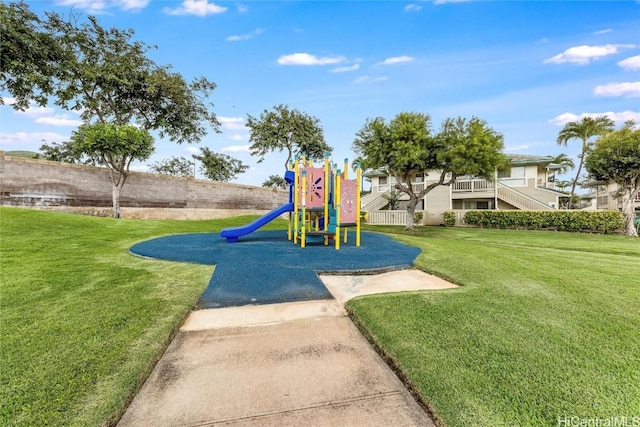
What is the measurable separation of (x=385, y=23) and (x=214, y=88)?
1502 cm

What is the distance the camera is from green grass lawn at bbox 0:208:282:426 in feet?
6.11

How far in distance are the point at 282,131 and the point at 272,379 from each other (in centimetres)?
2549

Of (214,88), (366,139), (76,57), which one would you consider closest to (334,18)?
(366,139)

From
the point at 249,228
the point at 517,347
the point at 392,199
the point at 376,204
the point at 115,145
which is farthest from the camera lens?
the point at 376,204

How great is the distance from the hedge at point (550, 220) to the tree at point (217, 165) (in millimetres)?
27311

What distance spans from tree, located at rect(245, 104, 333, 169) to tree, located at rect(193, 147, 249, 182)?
9534 mm

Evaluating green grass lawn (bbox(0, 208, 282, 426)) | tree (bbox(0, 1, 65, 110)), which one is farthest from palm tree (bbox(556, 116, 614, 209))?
tree (bbox(0, 1, 65, 110))

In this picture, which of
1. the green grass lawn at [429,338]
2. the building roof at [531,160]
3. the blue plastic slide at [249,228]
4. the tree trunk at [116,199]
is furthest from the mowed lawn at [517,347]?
the building roof at [531,160]

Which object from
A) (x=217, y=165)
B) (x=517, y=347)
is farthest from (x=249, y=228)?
(x=217, y=165)

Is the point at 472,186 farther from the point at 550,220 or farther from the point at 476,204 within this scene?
the point at 550,220

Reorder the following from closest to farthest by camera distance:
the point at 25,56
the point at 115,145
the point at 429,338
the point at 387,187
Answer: the point at 429,338, the point at 25,56, the point at 115,145, the point at 387,187

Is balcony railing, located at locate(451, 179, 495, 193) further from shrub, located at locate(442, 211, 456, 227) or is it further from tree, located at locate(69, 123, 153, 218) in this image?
tree, located at locate(69, 123, 153, 218)

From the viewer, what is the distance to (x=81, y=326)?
9.48 feet

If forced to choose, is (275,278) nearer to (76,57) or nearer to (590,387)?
(590,387)
